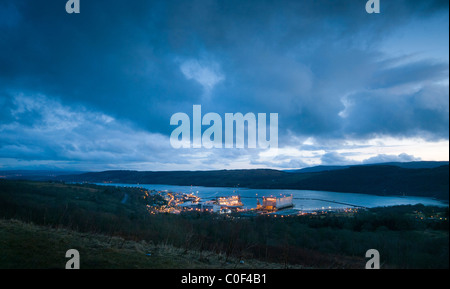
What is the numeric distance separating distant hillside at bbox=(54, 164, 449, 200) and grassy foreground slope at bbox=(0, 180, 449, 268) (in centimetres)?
935

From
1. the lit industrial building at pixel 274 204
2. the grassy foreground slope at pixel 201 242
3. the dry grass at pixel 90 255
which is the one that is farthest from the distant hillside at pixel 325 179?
the dry grass at pixel 90 255

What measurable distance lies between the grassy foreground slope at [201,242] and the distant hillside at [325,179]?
935 centimetres

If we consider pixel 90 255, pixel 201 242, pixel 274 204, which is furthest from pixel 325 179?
pixel 90 255

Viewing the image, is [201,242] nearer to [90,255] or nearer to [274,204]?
[90,255]

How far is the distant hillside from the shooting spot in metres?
32.2

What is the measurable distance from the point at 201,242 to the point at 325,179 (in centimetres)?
7483

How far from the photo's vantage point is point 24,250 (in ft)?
14.1

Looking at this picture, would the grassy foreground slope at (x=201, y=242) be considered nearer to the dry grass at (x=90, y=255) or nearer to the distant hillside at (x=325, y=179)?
the dry grass at (x=90, y=255)

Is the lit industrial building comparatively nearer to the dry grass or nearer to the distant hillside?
the distant hillside

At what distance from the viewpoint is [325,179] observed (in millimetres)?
73375
